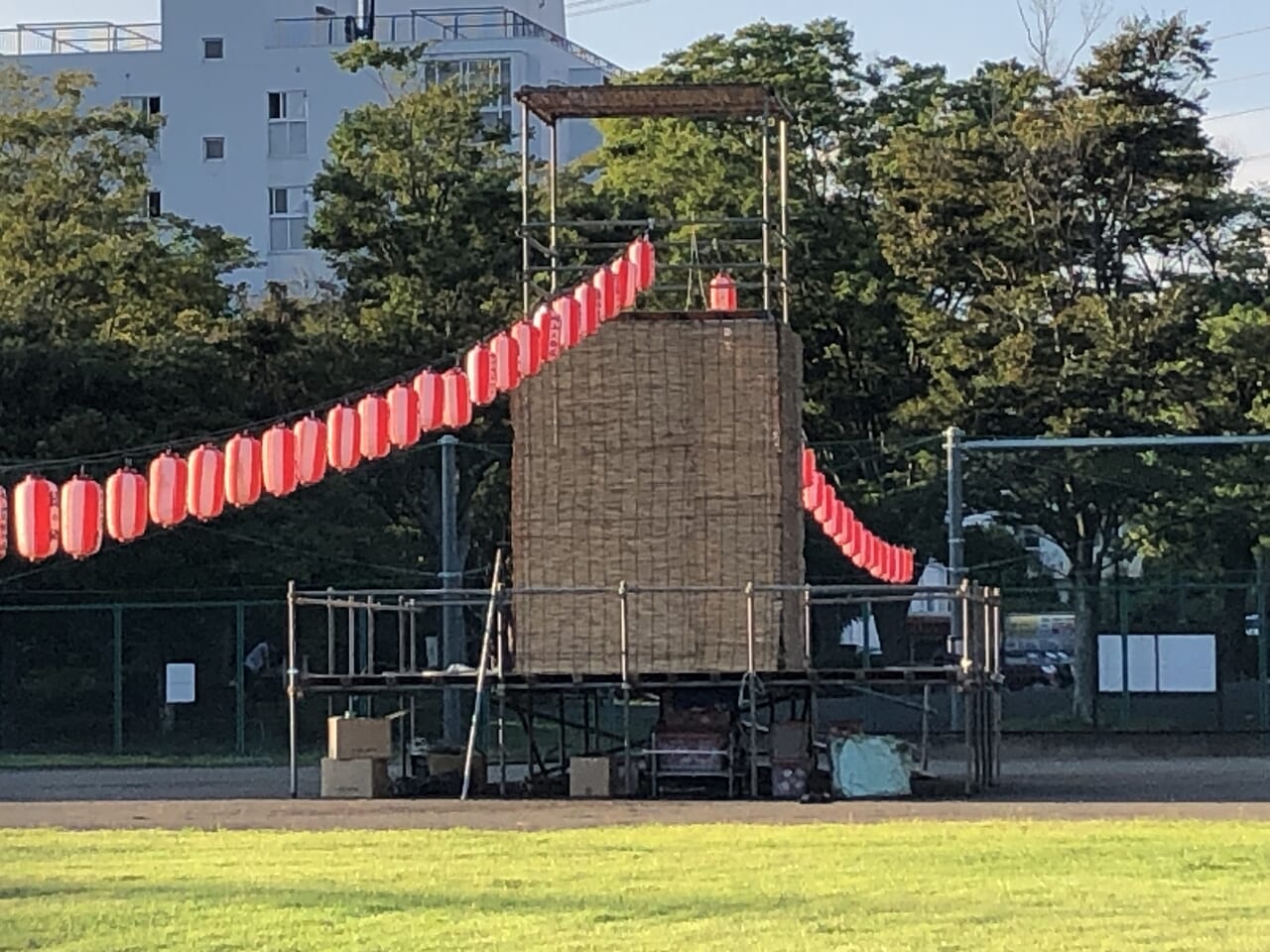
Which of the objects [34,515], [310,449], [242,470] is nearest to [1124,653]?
[310,449]

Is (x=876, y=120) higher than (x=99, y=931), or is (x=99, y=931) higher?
(x=876, y=120)

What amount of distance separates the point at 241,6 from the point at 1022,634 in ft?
118

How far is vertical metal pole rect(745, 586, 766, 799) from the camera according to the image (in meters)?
24.4

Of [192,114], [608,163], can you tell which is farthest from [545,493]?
[192,114]

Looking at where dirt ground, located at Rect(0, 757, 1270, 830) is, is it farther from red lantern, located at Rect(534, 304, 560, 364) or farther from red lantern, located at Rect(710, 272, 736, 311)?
red lantern, located at Rect(710, 272, 736, 311)

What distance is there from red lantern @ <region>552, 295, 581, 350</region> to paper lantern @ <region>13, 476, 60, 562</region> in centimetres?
505

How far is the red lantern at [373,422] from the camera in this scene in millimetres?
23609

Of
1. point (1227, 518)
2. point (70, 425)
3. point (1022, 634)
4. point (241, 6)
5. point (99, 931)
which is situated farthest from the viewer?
point (241, 6)

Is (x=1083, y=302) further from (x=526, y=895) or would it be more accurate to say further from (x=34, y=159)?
(x=526, y=895)

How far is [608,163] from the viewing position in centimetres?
5084

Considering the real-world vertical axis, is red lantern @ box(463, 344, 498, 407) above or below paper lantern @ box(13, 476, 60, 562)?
above

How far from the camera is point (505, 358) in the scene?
23.9m

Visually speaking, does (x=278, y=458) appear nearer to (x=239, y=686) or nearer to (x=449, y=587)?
(x=449, y=587)

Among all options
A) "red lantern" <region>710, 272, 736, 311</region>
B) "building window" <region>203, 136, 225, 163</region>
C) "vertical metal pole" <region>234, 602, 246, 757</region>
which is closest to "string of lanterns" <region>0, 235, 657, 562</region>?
"red lantern" <region>710, 272, 736, 311</region>
